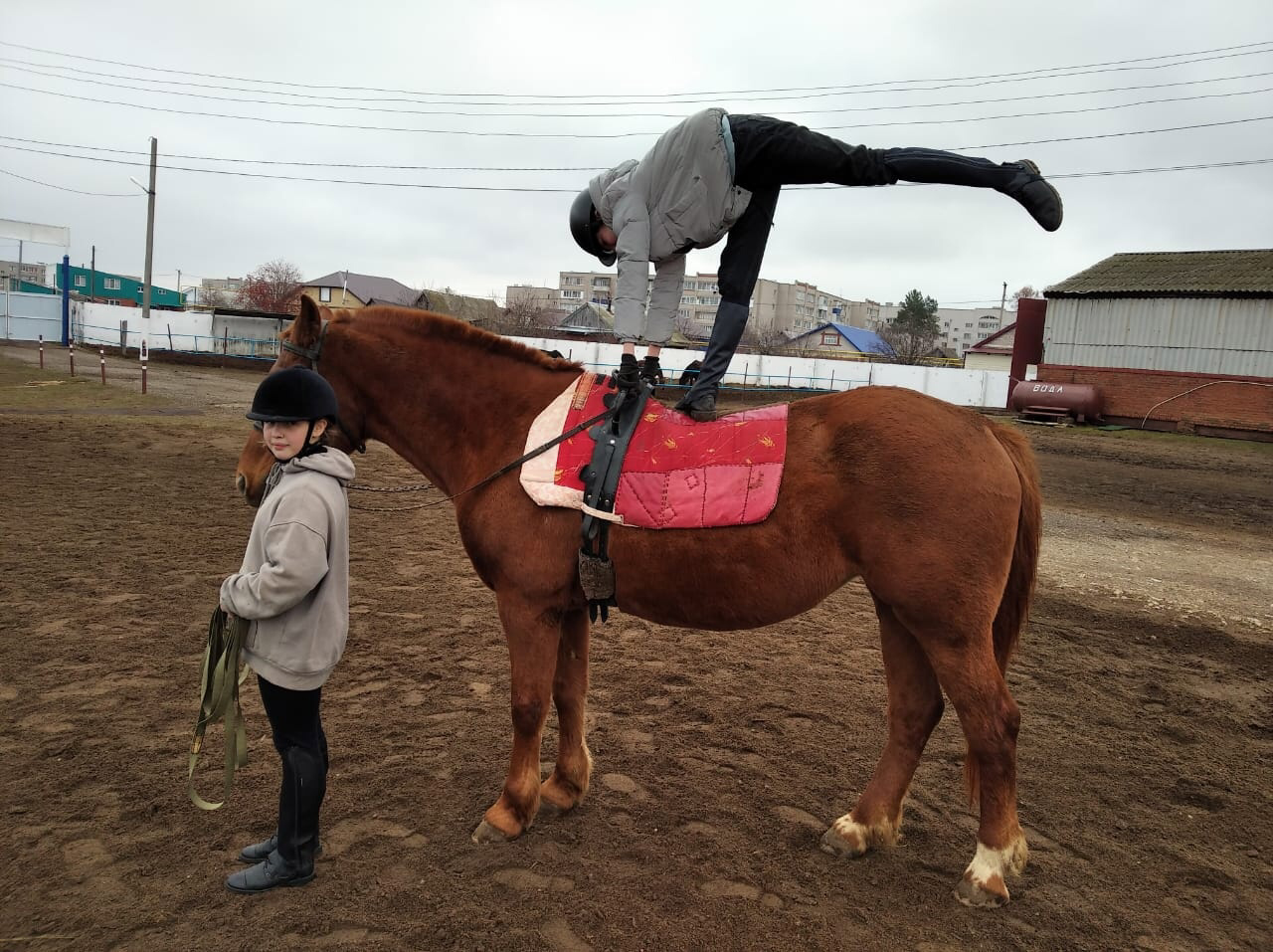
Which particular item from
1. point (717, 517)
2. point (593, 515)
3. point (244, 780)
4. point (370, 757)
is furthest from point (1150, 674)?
point (244, 780)

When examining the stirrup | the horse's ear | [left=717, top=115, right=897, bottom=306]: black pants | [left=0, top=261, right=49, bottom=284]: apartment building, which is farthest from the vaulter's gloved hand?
[left=0, top=261, right=49, bottom=284]: apartment building

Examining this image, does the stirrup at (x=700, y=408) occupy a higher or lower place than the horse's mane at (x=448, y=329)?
lower

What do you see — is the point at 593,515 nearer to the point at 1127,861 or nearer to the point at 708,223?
the point at 708,223

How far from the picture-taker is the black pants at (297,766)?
288 cm

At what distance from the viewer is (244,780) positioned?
3.69 metres

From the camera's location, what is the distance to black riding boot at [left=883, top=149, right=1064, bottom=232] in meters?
3.28

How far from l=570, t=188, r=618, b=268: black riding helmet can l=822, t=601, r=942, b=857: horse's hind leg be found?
2189 mm

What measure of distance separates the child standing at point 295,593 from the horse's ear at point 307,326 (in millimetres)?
570

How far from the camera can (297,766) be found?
293 cm

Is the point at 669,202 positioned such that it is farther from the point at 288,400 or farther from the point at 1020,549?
the point at 1020,549

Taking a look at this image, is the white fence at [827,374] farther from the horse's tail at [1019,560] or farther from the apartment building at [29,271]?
the apartment building at [29,271]

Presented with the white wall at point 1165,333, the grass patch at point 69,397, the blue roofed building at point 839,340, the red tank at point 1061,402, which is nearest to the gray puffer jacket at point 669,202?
the grass patch at point 69,397

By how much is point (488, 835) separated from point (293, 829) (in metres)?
0.80

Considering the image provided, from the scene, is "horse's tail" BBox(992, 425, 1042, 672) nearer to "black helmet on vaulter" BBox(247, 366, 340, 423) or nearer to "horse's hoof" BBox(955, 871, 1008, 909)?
"horse's hoof" BBox(955, 871, 1008, 909)
